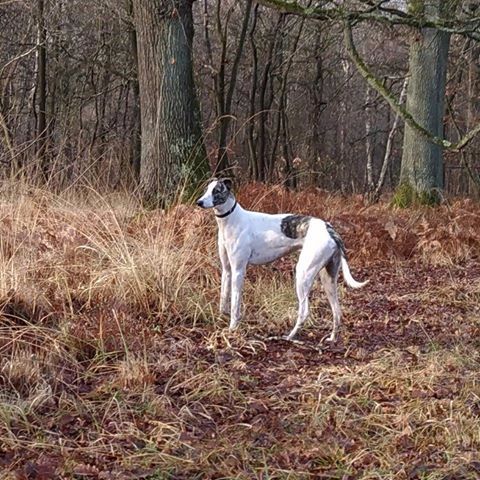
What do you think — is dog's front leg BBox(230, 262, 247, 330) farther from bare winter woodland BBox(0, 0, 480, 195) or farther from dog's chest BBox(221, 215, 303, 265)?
bare winter woodland BBox(0, 0, 480, 195)

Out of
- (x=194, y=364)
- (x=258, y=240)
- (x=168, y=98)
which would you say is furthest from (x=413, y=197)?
(x=194, y=364)

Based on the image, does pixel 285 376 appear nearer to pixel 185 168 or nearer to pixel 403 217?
pixel 185 168

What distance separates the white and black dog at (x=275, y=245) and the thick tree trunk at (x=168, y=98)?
3.10 metres

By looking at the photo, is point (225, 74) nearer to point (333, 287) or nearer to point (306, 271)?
point (333, 287)

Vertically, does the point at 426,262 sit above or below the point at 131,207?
below

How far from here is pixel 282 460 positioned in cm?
326

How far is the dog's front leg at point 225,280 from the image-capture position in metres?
5.14

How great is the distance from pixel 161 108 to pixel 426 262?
3306 mm

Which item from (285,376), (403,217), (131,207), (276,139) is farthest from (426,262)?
(276,139)

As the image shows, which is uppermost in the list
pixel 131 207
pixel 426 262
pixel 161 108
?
pixel 161 108

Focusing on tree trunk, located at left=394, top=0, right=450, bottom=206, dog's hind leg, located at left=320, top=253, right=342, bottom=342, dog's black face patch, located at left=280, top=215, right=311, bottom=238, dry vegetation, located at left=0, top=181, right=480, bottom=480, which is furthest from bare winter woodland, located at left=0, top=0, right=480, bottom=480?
dog's black face patch, located at left=280, top=215, right=311, bottom=238

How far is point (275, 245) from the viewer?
5098 mm

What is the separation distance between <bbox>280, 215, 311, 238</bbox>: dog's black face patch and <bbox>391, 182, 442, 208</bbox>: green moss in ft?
21.8

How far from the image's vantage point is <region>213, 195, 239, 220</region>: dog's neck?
496 centimetres
